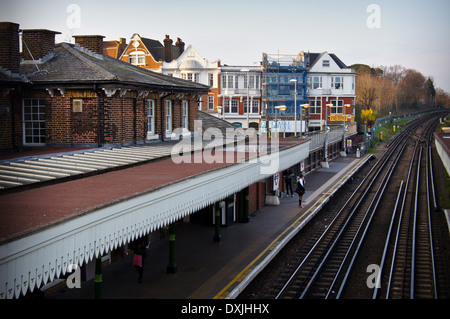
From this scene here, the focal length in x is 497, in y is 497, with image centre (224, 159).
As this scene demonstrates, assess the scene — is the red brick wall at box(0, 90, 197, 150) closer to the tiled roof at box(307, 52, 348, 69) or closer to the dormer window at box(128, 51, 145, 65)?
the dormer window at box(128, 51, 145, 65)

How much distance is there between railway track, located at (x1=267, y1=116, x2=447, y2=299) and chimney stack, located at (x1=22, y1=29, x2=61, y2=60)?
13.7 m

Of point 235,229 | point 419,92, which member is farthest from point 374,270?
point 419,92

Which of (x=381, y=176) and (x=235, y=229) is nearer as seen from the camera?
(x=235, y=229)

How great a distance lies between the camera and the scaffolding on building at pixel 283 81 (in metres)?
62.4

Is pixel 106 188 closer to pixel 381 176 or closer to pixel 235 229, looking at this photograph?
pixel 235 229

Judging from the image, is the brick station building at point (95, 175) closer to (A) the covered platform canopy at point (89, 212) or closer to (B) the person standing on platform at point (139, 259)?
(A) the covered platform canopy at point (89, 212)

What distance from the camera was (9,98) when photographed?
61.9 ft

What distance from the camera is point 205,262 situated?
1587 cm

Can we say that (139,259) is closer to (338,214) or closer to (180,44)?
(338,214)

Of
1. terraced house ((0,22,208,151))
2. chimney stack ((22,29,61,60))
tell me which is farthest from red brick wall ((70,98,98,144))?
chimney stack ((22,29,61,60))

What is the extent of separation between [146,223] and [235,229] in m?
10.8

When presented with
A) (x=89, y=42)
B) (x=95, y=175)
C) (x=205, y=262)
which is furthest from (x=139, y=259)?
(x=89, y=42)

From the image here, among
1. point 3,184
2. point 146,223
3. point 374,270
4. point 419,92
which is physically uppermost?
point 419,92

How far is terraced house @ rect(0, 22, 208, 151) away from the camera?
18688 millimetres
